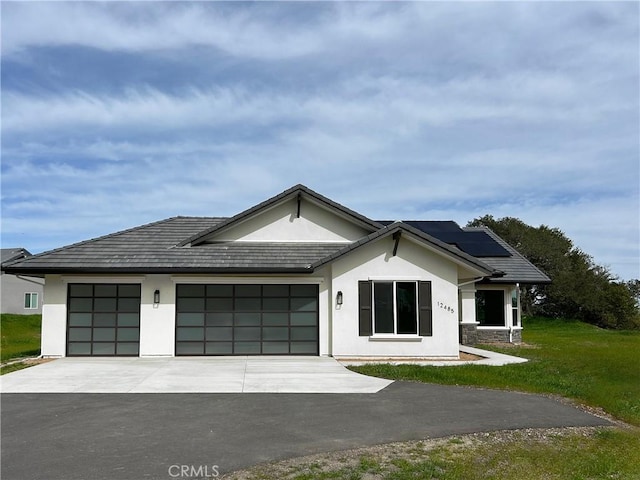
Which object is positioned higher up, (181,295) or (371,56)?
(371,56)

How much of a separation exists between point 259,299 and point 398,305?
4.23 metres

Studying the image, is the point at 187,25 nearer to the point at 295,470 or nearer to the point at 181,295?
the point at 181,295

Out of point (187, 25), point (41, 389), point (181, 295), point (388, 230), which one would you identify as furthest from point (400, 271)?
point (41, 389)

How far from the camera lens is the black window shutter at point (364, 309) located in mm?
15633

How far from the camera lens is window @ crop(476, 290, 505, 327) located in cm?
2242

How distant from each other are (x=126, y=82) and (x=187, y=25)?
14.7ft

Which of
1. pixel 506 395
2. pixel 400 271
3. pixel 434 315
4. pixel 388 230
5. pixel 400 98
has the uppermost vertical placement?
pixel 400 98

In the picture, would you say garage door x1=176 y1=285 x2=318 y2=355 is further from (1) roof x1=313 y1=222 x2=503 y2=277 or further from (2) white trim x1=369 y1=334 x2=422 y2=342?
(2) white trim x1=369 y1=334 x2=422 y2=342

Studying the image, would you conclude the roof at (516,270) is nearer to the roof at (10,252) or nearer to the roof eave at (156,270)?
the roof eave at (156,270)

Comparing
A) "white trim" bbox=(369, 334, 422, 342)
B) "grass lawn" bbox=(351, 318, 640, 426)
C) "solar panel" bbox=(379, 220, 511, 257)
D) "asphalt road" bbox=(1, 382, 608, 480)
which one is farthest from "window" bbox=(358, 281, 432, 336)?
"solar panel" bbox=(379, 220, 511, 257)

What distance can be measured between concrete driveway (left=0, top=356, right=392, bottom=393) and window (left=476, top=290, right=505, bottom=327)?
9.82 metres

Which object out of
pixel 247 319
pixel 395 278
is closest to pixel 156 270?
pixel 247 319

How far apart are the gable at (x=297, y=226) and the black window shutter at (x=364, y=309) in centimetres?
272

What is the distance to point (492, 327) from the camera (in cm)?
2223
